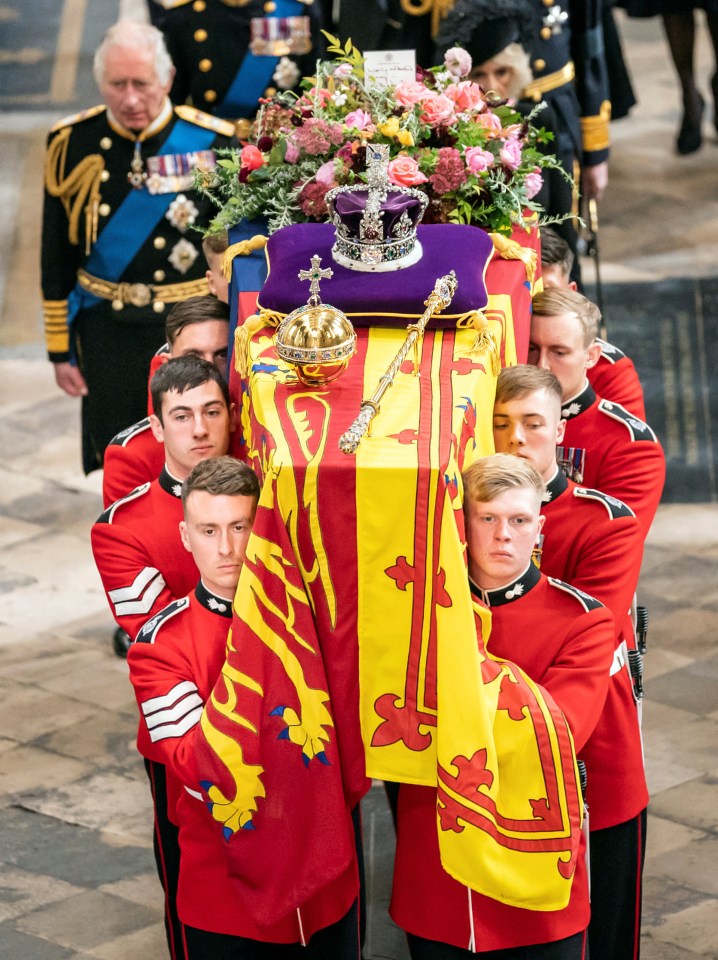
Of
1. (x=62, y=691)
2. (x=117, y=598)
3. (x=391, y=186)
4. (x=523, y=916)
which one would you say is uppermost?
(x=391, y=186)

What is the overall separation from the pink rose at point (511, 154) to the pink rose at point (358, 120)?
0.32m

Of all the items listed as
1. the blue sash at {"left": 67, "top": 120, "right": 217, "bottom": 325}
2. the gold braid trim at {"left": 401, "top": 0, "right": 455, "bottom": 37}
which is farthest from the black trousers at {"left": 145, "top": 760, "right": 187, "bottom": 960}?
the gold braid trim at {"left": 401, "top": 0, "right": 455, "bottom": 37}

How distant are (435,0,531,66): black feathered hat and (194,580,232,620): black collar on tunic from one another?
95.7 inches

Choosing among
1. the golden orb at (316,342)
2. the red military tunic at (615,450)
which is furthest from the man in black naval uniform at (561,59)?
the golden orb at (316,342)

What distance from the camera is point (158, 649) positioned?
10.6ft

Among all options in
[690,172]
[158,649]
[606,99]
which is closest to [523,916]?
[158,649]

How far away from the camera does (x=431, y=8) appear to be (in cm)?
586

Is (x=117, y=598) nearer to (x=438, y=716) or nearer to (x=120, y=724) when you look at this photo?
(x=438, y=716)

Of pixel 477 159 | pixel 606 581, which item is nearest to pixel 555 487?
pixel 606 581

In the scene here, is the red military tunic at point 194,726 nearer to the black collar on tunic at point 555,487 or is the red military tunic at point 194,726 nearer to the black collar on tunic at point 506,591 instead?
the black collar on tunic at point 506,591

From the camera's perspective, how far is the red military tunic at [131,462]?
395 cm

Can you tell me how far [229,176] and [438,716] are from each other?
1651 mm

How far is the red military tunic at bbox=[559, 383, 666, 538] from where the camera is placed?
375 centimetres

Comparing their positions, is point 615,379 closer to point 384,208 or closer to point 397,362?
point 384,208
